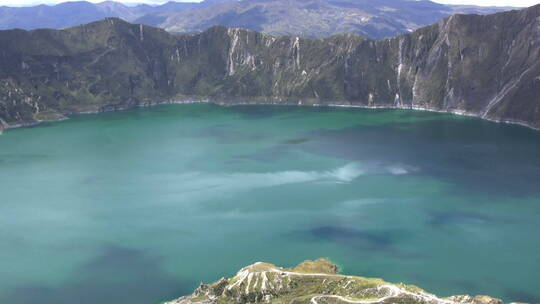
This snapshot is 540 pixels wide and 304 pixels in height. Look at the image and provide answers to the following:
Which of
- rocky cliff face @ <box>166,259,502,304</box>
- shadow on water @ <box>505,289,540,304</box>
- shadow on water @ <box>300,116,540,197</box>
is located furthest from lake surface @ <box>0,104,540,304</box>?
rocky cliff face @ <box>166,259,502,304</box>

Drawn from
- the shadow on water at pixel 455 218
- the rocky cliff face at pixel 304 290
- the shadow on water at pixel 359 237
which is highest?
the rocky cliff face at pixel 304 290

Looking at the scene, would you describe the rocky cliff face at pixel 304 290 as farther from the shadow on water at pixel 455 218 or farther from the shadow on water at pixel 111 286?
the shadow on water at pixel 455 218

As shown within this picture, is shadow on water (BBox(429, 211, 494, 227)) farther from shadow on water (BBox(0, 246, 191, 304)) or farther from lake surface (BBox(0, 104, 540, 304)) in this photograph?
shadow on water (BBox(0, 246, 191, 304))

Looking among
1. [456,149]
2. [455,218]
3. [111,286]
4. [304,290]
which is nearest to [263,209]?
[455,218]

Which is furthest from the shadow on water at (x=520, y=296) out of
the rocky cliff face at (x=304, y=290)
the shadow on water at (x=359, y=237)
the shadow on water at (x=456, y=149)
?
the shadow on water at (x=456, y=149)

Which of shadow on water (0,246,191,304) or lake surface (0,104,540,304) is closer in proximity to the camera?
shadow on water (0,246,191,304)

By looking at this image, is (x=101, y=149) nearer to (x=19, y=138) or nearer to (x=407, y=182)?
(x=19, y=138)
